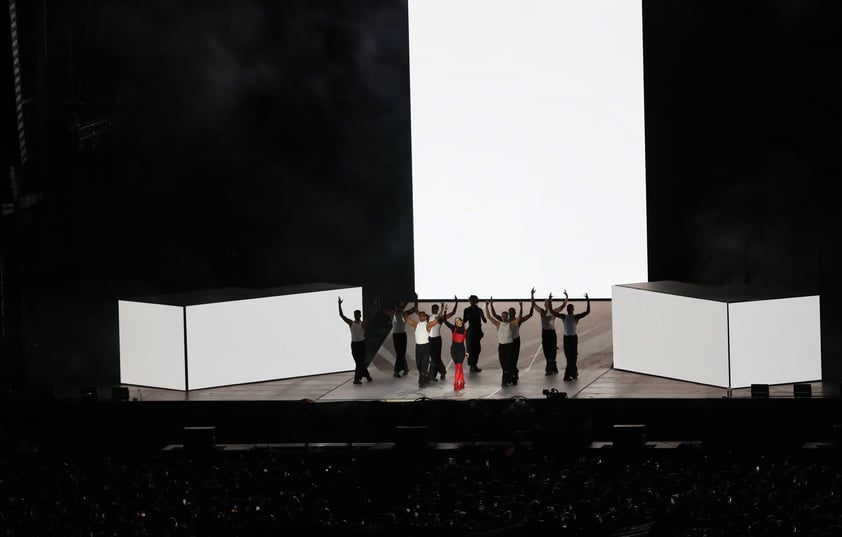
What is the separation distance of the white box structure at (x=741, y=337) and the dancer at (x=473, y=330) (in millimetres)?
2290

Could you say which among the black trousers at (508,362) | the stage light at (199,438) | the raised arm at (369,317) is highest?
the raised arm at (369,317)

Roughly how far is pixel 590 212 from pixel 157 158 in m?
5.74

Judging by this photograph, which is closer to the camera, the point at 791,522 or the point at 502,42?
the point at 791,522

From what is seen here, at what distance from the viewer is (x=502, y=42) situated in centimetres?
1803

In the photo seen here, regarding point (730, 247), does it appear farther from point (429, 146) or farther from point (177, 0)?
point (177, 0)

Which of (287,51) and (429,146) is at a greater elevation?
(287,51)

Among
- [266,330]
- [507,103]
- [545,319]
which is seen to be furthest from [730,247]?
[266,330]

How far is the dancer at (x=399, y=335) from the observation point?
16.3 m

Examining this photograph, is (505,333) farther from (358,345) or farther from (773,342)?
(773,342)

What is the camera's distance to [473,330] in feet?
54.5

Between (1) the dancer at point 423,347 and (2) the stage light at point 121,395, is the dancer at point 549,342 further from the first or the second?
(2) the stage light at point 121,395

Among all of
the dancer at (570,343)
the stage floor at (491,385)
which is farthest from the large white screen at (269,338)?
the dancer at (570,343)

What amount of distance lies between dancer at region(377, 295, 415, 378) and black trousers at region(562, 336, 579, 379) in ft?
6.30

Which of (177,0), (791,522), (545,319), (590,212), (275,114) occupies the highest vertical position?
(177,0)
